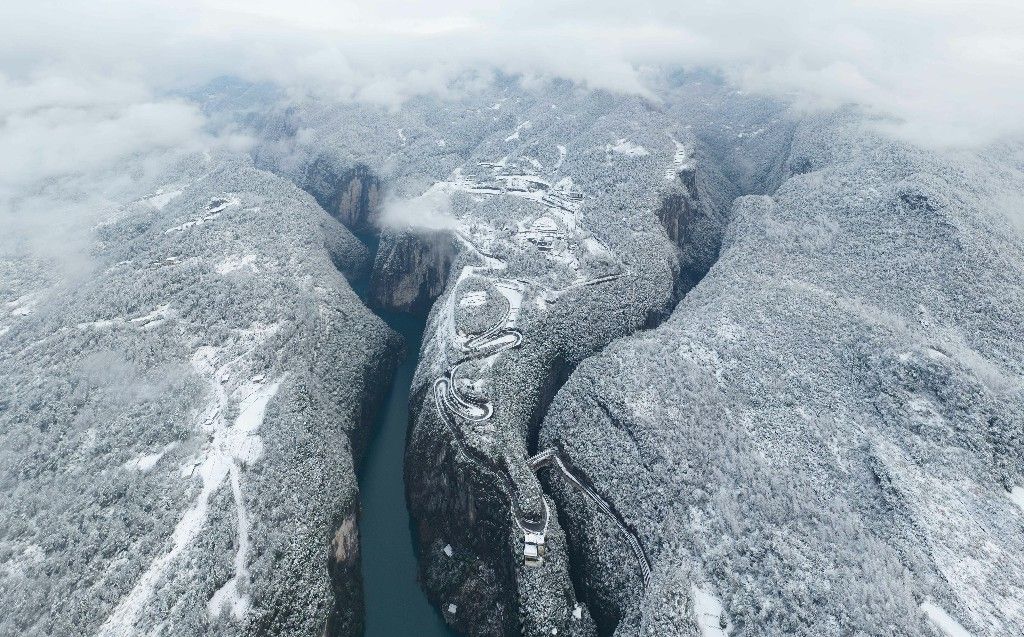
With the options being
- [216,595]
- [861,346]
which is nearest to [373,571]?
[216,595]

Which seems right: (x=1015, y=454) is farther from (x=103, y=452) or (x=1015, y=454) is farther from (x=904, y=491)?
(x=103, y=452)

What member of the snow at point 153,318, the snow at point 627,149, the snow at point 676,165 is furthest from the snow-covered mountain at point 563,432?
the snow at point 627,149

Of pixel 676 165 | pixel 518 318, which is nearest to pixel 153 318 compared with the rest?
pixel 518 318

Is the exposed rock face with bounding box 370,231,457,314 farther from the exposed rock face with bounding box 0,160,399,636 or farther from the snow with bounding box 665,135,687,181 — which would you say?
the snow with bounding box 665,135,687,181

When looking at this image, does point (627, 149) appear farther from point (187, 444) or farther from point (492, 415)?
point (187, 444)

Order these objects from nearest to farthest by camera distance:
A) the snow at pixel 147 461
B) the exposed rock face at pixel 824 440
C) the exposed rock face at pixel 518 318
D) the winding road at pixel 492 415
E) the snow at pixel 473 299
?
the exposed rock face at pixel 824 440 < the exposed rock face at pixel 518 318 < the winding road at pixel 492 415 < the snow at pixel 147 461 < the snow at pixel 473 299

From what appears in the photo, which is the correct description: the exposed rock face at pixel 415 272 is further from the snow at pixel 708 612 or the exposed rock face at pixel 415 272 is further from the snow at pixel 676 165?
the snow at pixel 708 612
